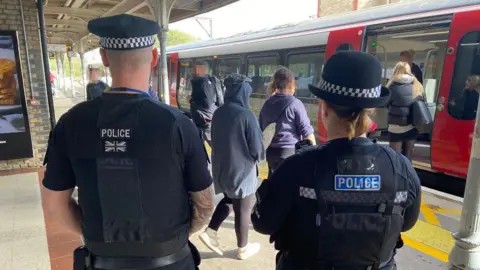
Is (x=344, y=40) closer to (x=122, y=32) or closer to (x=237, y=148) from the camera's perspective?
(x=237, y=148)

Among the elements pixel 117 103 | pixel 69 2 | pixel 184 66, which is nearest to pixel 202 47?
pixel 184 66

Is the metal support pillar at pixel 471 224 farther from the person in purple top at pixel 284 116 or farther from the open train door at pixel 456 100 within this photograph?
the open train door at pixel 456 100

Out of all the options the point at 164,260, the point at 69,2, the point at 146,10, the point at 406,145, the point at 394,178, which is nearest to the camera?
the point at 394,178

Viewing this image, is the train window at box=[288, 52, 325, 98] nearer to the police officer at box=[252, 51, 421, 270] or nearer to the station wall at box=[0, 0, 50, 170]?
the station wall at box=[0, 0, 50, 170]

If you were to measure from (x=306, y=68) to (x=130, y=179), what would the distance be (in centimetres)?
628

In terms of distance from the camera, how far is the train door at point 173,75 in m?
13.8

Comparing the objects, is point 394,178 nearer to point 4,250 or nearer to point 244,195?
point 244,195

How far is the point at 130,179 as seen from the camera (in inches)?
55.9

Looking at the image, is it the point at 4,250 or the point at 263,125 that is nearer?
the point at 4,250

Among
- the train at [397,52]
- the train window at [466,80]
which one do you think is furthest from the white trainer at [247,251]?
the train window at [466,80]

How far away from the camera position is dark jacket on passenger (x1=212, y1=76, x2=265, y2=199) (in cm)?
289

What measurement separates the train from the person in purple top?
1680mm

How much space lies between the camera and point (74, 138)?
143 cm

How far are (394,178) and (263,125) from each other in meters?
2.32
